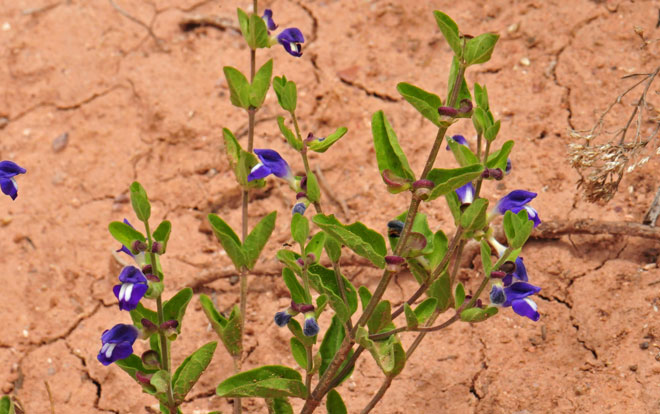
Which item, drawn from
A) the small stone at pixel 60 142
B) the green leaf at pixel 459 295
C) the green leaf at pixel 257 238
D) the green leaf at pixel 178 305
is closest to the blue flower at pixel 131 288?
the green leaf at pixel 178 305

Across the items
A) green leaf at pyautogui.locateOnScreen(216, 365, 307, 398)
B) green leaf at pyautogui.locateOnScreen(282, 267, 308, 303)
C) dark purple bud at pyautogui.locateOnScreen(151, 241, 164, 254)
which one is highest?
dark purple bud at pyautogui.locateOnScreen(151, 241, 164, 254)

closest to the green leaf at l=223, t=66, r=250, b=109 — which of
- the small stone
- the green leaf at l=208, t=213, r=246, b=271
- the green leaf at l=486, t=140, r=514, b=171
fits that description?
the green leaf at l=208, t=213, r=246, b=271

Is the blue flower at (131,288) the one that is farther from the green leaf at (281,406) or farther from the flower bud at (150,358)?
the green leaf at (281,406)

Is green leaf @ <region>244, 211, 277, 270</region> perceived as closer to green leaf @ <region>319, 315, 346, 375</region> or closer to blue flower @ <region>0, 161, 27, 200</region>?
green leaf @ <region>319, 315, 346, 375</region>

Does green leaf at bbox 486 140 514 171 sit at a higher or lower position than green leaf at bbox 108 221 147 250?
lower

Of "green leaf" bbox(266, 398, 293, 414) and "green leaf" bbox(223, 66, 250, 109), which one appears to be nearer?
"green leaf" bbox(266, 398, 293, 414)
